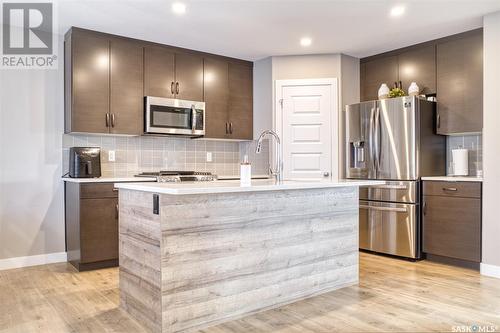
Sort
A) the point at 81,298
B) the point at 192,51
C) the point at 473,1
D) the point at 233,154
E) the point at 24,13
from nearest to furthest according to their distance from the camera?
the point at 81,298 → the point at 473,1 → the point at 24,13 → the point at 192,51 → the point at 233,154

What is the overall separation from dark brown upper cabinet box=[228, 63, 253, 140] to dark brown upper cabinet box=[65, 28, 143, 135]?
47.7 inches

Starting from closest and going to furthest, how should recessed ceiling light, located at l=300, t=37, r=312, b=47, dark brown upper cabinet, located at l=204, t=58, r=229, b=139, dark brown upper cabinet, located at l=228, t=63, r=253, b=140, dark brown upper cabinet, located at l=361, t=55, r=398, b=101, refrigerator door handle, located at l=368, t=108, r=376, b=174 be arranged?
recessed ceiling light, located at l=300, t=37, r=312, b=47 → refrigerator door handle, located at l=368, t=108, r=376, b=174 → dark brown upper cabinet, located at l=361, t=55, r=398, b=101 → dark brown upper cabinet, located at l=204, t=58, r=229, b=139 → dark brown upper cabinet, located at l=228, t=63, r=253, b=140

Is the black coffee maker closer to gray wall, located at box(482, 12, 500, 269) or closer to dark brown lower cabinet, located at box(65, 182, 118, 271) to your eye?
dark brown lower cabinet, located at box(65, 182, 118, 271)

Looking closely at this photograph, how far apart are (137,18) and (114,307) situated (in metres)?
2.53

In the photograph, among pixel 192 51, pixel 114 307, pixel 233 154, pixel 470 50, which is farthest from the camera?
pixel 233 154

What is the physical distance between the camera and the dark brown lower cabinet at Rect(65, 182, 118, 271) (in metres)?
3.69

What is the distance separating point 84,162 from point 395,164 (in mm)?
3178

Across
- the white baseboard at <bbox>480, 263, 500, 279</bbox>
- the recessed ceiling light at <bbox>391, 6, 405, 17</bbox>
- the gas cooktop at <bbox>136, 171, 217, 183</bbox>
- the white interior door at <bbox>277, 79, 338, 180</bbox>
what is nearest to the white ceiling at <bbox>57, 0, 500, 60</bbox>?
the recessed ceiling light at <bbox>391, 6, 405, 17</bbox>

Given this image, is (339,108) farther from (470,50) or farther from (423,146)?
(470,50)

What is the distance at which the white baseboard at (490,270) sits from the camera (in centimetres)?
354

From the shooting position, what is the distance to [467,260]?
3.81 m

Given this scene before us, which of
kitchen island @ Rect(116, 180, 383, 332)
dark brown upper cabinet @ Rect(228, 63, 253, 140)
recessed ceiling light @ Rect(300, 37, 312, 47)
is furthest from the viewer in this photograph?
dark brown upper cabinet @ Rect(228, 63, 253, 140)

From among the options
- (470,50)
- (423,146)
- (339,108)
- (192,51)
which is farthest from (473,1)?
(192,51)

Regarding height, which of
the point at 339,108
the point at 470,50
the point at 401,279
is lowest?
the point at 401,279
